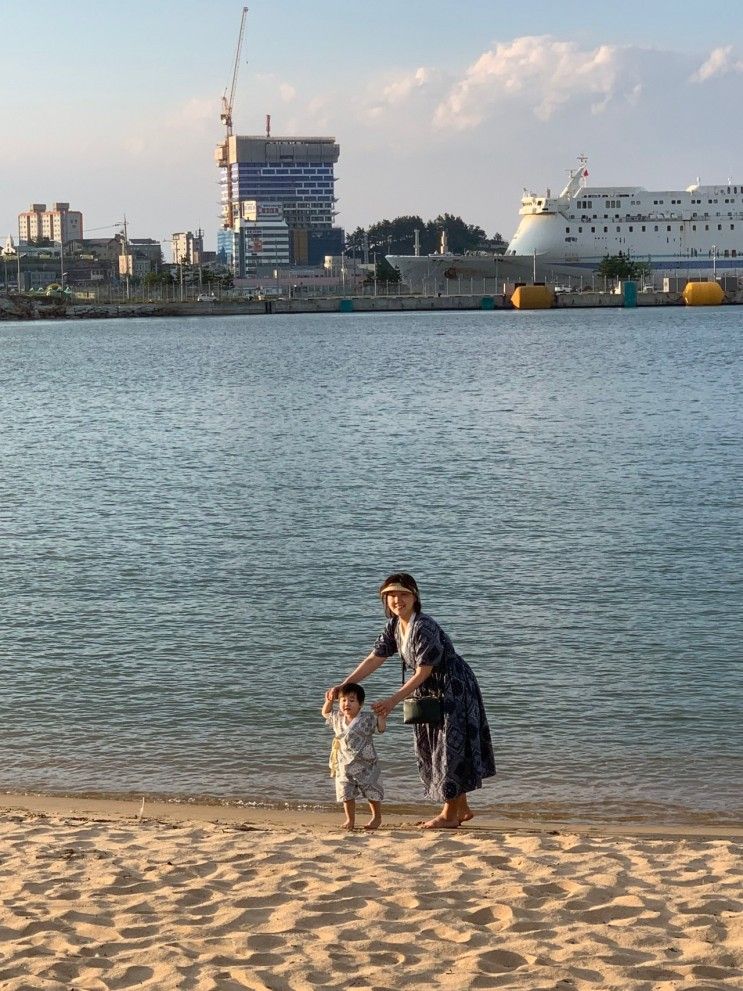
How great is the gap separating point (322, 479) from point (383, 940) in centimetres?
1959

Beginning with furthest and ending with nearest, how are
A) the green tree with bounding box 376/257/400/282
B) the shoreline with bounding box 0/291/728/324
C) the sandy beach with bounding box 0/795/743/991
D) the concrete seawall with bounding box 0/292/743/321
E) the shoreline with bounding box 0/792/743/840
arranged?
the green tree with bounding box 376/257/400/282
the shoreline with bounding box 0/291/728/324
the concrete seawall with bounding box 0/292/743/321
the shoreline with bounding box 0/792/743/840
the sandy beach with bounding box 0/795/743/991

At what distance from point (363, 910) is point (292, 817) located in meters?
2.38

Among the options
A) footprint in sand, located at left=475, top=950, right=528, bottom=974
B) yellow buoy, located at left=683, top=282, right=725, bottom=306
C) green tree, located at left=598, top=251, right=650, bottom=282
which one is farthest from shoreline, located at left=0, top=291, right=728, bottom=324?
footprint in sand, located at left=475, top=950, right=528, bottom=974

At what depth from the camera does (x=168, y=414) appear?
135 feet

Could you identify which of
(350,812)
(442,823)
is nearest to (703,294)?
(442,823)

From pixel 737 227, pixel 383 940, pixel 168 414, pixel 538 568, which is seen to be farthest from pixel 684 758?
pixel 737 227

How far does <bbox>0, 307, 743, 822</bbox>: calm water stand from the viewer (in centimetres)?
938

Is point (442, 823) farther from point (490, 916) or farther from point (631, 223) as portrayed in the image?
point (631, 223)

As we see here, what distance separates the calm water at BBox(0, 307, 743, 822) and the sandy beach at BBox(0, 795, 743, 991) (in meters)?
1.63

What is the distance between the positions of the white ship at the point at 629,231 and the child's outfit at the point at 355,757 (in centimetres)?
11379

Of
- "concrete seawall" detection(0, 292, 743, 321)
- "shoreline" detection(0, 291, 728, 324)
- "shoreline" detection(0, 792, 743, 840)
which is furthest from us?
"shoreline" detection(0, 291, 728, 324)

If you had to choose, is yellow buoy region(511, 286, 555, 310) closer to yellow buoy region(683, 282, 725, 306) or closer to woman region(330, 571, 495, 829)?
yellow buoy region(683, 282, 725, 306)

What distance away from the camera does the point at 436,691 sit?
6805 millimetres

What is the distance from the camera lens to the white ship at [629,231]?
118m
